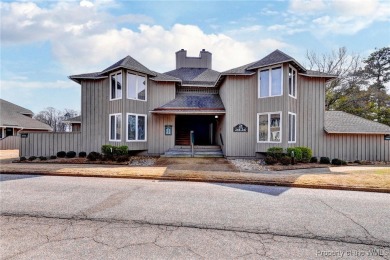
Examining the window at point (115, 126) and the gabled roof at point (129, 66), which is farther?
the window at point (115, 126)

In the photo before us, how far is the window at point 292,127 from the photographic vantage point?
48.7 feet

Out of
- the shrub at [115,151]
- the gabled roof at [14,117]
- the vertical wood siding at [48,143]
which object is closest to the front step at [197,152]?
the shrub at [115,151]

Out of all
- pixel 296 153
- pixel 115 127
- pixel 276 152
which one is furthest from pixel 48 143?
pixel 296 153

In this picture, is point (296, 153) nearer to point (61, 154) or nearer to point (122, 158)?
point (122, 158)

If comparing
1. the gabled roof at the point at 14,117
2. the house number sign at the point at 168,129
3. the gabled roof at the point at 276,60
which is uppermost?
the gabled roof at the point at 276,60

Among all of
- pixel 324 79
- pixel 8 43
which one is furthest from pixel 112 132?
pixel 324 79

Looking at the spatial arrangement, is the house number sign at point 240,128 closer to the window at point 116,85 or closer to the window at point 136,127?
the window at point 136,127

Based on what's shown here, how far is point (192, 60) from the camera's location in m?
25.1

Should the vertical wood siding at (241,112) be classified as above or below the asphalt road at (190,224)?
above

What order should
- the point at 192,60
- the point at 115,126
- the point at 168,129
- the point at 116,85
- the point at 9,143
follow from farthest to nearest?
the point at 9,143 < the point at 192,60 < the point at 168,129 < the point at 116,85 < the point at 115,126

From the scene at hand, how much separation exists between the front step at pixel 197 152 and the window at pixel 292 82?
20.6 ft

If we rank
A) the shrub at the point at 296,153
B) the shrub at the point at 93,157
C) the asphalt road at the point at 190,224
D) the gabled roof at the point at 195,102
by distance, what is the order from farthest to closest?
the gabled roof at the point at 195,102 → the shrub at the point at 93,157 → the shrub at the point at 296,153 → the asphalt road at the point at 190,224

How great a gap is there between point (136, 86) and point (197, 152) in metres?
6.40

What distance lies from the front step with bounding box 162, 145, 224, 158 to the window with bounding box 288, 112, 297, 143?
4.79 meters
